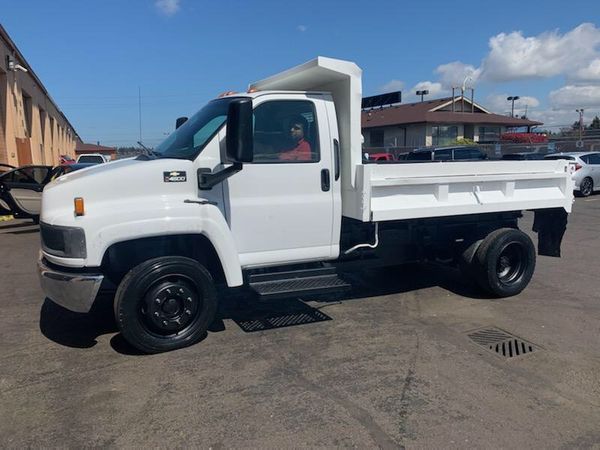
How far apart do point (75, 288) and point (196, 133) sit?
180 cm

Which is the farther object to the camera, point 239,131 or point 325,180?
point 325,180

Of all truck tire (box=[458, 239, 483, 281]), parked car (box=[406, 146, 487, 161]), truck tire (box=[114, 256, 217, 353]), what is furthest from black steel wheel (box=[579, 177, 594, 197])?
truck tire (box=[114, 256, 217, 353])

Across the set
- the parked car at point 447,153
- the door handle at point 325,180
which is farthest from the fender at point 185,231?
the parked car at point 447,153

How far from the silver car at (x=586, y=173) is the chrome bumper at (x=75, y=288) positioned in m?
18.4

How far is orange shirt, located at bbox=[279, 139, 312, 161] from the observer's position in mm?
5016

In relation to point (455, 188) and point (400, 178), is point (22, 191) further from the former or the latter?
point (455, 188)

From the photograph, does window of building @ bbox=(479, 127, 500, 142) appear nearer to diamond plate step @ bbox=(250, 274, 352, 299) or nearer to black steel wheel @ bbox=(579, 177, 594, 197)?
black steel wheel @ bbox=(579, 177, 594, 197)

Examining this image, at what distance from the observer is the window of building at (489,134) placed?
156 ft

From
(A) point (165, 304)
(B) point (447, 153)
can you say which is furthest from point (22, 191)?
(B) point (447, 153)

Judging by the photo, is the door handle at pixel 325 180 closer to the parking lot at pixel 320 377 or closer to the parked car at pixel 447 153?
the parking lot at pixel 320 377

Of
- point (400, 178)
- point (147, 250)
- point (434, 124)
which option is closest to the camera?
point (147, 250)

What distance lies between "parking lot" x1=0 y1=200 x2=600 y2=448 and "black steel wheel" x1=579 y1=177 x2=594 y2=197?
14276 mm

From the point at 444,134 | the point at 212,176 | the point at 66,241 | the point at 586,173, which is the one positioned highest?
the point at 444,134

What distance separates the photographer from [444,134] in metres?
45.2
